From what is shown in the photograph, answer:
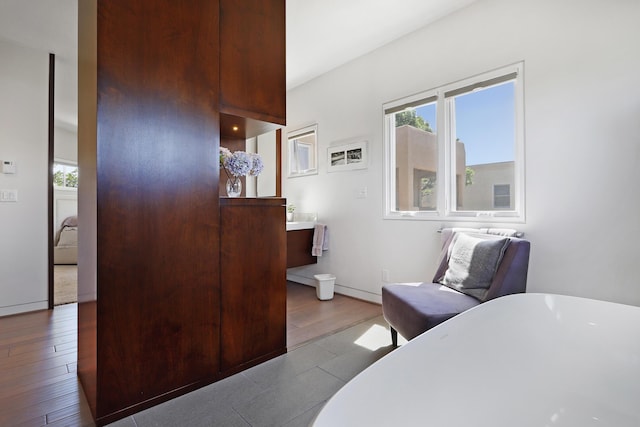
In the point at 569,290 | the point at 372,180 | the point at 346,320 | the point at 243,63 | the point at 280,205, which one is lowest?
the point at 346,320

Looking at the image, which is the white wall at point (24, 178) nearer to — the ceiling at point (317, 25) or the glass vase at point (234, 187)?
the ceiling at point (317, 25)

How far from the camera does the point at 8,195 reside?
3043 millimetres

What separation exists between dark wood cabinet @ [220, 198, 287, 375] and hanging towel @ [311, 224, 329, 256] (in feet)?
5.35

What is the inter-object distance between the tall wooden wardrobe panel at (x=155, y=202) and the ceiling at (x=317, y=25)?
4.18ft

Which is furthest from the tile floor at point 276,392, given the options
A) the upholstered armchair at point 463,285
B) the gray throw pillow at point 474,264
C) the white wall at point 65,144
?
the white wall at point 65,144

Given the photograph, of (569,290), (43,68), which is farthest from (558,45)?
(43,68)

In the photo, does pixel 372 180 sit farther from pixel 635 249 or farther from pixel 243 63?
pixel 635 249

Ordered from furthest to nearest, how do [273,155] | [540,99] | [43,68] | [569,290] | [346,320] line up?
[273,155]
[43,68]
[346,320]
[540,99]
[569,290]

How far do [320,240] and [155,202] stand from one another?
237 cm

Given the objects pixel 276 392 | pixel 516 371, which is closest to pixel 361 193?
pixel 276 392

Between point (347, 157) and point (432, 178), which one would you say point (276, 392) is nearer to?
point (432, 178)

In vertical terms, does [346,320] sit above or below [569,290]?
below

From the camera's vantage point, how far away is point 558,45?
2133mm

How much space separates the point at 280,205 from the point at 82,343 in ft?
4.43
